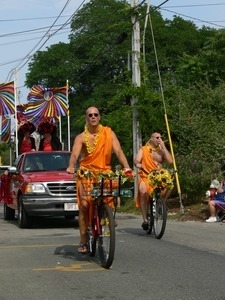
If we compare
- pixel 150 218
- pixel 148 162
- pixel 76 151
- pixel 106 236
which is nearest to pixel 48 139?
pixel 148 162

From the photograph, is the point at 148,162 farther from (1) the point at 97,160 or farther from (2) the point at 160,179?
(1) the point at 97,160

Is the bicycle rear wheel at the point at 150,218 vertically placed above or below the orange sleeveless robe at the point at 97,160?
below

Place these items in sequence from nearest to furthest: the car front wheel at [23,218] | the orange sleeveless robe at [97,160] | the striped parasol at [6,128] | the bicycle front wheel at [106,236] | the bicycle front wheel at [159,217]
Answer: the bicycle front wheel at [106,236]
the orange sleeveless robe at [97,160]
the bicycle front wheel at [159,217]
the car front wheel at [23,218]
the striped parasol at [6,128]

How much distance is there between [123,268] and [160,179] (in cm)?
325

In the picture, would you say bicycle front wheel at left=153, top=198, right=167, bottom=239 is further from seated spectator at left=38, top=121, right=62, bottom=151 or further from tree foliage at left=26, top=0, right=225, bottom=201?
seated spectator at left=38, top=121, right=62, bottom=151

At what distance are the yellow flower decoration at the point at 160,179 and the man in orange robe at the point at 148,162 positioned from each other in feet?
0.84

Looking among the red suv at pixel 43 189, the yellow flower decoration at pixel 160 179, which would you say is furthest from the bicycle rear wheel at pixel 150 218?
the red suv at pixel 43 189

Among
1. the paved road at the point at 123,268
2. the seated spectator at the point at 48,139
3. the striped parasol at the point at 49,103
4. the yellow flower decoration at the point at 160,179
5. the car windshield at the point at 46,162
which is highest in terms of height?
the striped parasol at the point at 49,103

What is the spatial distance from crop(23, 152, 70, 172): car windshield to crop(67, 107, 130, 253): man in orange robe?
5.76m

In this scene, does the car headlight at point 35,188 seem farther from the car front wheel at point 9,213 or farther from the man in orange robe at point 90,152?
the man in orange robe at point 90,152

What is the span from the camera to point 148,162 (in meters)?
12.1

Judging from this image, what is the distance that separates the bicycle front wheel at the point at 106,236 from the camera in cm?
821

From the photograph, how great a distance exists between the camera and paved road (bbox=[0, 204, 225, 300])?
23.5ft

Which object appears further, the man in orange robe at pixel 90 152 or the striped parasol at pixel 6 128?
the striped parasol at pixel 6 128
